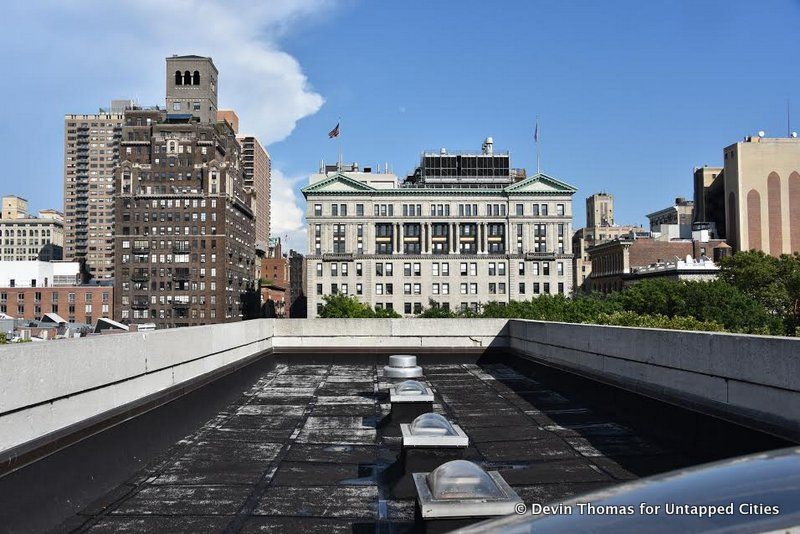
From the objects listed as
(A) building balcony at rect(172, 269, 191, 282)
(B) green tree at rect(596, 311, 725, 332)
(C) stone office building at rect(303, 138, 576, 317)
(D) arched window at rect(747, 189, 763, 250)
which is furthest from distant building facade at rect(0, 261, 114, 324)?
(B) green tree at rect(596, 311, 725, 332)

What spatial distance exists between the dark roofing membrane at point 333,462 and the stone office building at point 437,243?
118 m

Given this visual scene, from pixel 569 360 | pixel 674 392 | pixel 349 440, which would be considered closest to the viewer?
pixel 349 440

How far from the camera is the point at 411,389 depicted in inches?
437

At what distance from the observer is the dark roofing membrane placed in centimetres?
649

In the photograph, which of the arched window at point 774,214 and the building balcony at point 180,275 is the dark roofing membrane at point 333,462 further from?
the arched window at point 774,214

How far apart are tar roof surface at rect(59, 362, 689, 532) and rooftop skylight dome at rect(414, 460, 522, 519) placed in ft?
4.34

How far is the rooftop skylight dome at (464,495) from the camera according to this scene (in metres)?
4.80

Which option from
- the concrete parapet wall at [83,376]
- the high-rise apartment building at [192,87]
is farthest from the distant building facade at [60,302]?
the concrete parapet wall at [83,376]

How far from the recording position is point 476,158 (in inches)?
5581

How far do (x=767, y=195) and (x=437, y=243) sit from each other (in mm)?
75950

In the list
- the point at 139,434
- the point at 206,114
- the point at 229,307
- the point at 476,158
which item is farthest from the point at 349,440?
the point at 206,114

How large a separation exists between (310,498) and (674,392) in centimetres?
682

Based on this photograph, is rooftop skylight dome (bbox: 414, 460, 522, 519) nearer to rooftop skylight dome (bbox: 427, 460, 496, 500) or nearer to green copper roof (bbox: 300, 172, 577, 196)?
rooftop skylight dome (bbox: 427, 460, 496, 500)

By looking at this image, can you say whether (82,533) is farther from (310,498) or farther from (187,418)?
(187,418)
